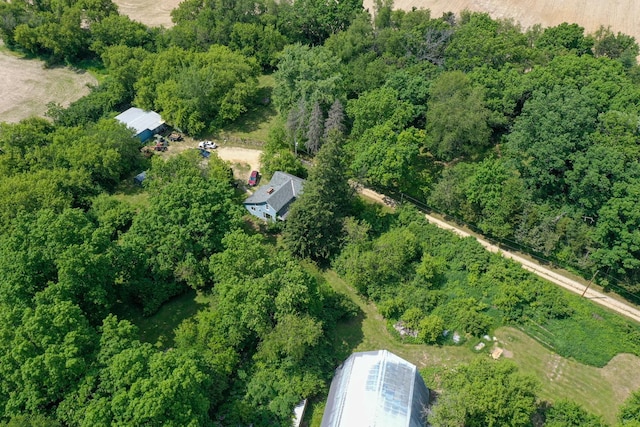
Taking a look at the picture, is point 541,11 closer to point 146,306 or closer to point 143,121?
point 143,121

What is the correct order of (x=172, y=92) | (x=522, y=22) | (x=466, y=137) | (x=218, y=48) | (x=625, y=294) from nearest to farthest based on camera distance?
(x=625, y=294) < (x=466, y=137) < (x=172, y=92) < (x=218, y=48) < (x=522, y=22)

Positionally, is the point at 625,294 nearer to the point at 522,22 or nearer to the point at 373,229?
the point at 373,229

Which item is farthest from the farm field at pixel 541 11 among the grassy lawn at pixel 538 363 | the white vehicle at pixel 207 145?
the grassy lawn at pixel 538 363

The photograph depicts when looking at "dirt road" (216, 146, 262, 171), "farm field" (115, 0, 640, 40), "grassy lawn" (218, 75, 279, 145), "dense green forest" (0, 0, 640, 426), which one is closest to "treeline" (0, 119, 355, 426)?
"dense green forest" (0, 0, 640, 426)

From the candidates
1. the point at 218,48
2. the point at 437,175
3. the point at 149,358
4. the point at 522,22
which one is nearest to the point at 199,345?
the point at 149,358

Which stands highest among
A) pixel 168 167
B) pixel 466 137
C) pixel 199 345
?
pixel 466 137

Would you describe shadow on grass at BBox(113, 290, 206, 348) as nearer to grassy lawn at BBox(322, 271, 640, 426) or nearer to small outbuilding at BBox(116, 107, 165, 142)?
grassy lawn at BBox(322, 271, 640, 426)
